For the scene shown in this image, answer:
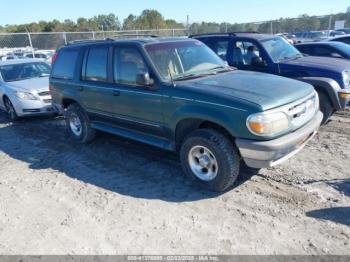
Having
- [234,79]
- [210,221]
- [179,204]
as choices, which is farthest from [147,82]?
[210,221]

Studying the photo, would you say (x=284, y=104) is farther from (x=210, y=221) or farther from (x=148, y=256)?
(x=148, y=256)

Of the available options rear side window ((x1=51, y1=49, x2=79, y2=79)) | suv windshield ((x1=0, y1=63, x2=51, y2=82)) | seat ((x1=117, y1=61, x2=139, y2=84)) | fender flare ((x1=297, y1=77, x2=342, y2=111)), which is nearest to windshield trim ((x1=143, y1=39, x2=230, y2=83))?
seat ((x1=117, y1=61, x2=139, y2=84))

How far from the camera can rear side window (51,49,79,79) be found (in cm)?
611

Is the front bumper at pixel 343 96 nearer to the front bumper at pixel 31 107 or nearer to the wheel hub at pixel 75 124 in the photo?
the wheel hub at pixel 75 124

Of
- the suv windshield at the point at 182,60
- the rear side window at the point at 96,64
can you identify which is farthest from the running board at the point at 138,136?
the suv windshield at the point at 182,60

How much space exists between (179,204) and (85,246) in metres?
1.24

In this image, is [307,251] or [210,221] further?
[210,221]

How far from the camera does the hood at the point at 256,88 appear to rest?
3785 mm

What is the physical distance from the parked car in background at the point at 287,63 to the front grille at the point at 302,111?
5.67 ft

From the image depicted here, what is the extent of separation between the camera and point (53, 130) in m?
7.58

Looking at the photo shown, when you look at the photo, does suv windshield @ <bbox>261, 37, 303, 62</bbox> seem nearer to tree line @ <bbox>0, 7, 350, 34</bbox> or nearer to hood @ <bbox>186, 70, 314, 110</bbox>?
hood @ <bbox>186, 70, 314, 110</bbox>

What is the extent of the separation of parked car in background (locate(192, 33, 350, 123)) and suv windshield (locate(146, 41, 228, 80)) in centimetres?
209

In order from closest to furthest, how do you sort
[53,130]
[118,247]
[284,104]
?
[118,247]
[284,104]
[53,130]

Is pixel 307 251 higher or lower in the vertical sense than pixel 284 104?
lower
